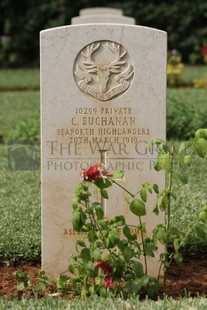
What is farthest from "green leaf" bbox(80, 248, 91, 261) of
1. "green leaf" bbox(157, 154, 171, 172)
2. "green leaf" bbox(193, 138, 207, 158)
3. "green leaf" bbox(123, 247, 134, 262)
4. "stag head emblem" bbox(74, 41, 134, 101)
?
"stag head emblem" bbox(74, 41, 134, 101)

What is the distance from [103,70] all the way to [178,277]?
1253 millimetres

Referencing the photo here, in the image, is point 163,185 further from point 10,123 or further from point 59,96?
point 10,123

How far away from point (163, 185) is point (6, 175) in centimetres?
288

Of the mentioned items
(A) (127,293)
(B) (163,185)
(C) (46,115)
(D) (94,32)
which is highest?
(D) (94,32)

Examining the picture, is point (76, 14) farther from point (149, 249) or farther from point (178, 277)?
point (149, 249)

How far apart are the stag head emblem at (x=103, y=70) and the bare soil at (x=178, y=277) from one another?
1082 mm

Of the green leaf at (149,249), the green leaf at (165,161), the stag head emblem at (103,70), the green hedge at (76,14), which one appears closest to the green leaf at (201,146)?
the green leaf at (165,161)

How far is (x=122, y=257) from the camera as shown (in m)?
4.36

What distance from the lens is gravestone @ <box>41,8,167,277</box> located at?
4.48 m

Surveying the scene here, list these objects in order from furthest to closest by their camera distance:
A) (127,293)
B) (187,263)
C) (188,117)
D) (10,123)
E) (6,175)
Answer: (10,123), (188,117), (6,175), (187,263), (127,293)

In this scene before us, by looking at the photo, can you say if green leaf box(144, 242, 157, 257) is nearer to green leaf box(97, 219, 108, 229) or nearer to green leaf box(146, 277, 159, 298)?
green leaf box(146, 277, 159, 298)

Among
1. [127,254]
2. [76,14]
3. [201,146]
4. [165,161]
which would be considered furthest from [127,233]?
[76,14]

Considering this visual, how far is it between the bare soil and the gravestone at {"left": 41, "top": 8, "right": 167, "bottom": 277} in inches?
19.9

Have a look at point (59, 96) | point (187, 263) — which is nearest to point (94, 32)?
point (59, 96)
